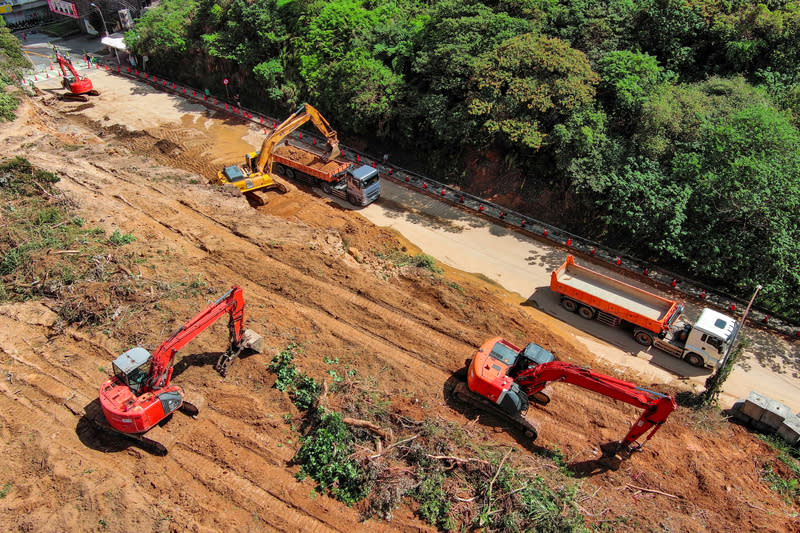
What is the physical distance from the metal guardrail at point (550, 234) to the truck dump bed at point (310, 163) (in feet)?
10.2

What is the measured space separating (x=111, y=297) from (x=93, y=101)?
2793 cm

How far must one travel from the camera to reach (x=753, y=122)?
2456cm

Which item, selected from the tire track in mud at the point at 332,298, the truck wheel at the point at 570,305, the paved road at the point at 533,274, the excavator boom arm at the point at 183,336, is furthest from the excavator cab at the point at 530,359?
the excavator boom arm at the point at 183,336

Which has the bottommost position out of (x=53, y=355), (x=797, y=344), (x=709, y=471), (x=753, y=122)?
(x=53, y=355)

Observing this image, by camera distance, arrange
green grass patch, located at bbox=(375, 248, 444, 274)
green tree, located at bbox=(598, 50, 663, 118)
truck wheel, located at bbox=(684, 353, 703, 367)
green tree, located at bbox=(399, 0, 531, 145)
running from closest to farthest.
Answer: truck wheel, located at bbox=(684, 353, 703, 367)
green grass patch, located at bbox=(375, 248, 444, 274)
green tree, located at bbox=(598, 50, 663, 118)
green tree, located at bbox=(399, 0, 531, 145)

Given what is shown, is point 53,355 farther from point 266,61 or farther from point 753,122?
point 753,122

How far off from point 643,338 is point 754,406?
4735 millimetres

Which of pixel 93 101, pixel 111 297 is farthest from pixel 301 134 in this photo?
pixel 111 297

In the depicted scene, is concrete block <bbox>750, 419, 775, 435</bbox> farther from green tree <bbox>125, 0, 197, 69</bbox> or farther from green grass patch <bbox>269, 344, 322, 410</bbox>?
green tree <bbox>125, 0, 197, 69</bbox>

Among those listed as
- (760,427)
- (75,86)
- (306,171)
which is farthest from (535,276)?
(75,86)

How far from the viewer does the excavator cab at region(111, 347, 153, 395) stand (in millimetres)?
15383

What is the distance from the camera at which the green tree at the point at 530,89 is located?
1085 inches

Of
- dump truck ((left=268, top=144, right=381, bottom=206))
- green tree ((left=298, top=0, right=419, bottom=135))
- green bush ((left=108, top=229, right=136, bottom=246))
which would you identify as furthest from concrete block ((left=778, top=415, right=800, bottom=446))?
green bush ((left=108, top=229, right=136, bottom=246))

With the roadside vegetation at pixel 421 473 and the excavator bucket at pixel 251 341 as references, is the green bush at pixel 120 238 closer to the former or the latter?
the excavator bucket at pixel 251 341
